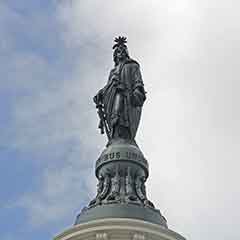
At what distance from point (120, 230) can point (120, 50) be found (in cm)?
940

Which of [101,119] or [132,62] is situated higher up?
[132,62]

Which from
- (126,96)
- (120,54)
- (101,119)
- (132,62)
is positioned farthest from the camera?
(120,54)

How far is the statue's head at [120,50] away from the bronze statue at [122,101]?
0.78ft

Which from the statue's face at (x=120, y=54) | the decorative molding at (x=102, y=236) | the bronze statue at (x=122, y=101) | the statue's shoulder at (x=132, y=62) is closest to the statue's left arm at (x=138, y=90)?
the bronze statue at (x=122, y=101)

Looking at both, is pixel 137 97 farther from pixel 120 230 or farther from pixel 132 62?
pixel 120 230

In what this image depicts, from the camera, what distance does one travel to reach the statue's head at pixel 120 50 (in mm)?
38000

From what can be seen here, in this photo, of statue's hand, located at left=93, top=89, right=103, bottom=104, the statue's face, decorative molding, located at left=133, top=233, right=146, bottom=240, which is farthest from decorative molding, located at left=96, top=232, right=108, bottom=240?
the statue's face

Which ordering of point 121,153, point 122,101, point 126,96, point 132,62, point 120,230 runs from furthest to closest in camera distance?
point 132,62 → point 126,96 → point 122,101 → point 121,153 → point 120,230

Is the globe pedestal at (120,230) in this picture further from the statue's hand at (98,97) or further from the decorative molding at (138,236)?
the statue's hand at (98,97)

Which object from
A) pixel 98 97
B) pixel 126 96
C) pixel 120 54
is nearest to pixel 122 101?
pixel 126 96

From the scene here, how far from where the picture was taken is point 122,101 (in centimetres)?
3656

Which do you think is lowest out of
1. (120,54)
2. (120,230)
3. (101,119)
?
(120,230)

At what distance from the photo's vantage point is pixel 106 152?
116ft

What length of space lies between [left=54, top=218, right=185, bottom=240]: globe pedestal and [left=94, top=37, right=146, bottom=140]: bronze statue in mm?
5054
